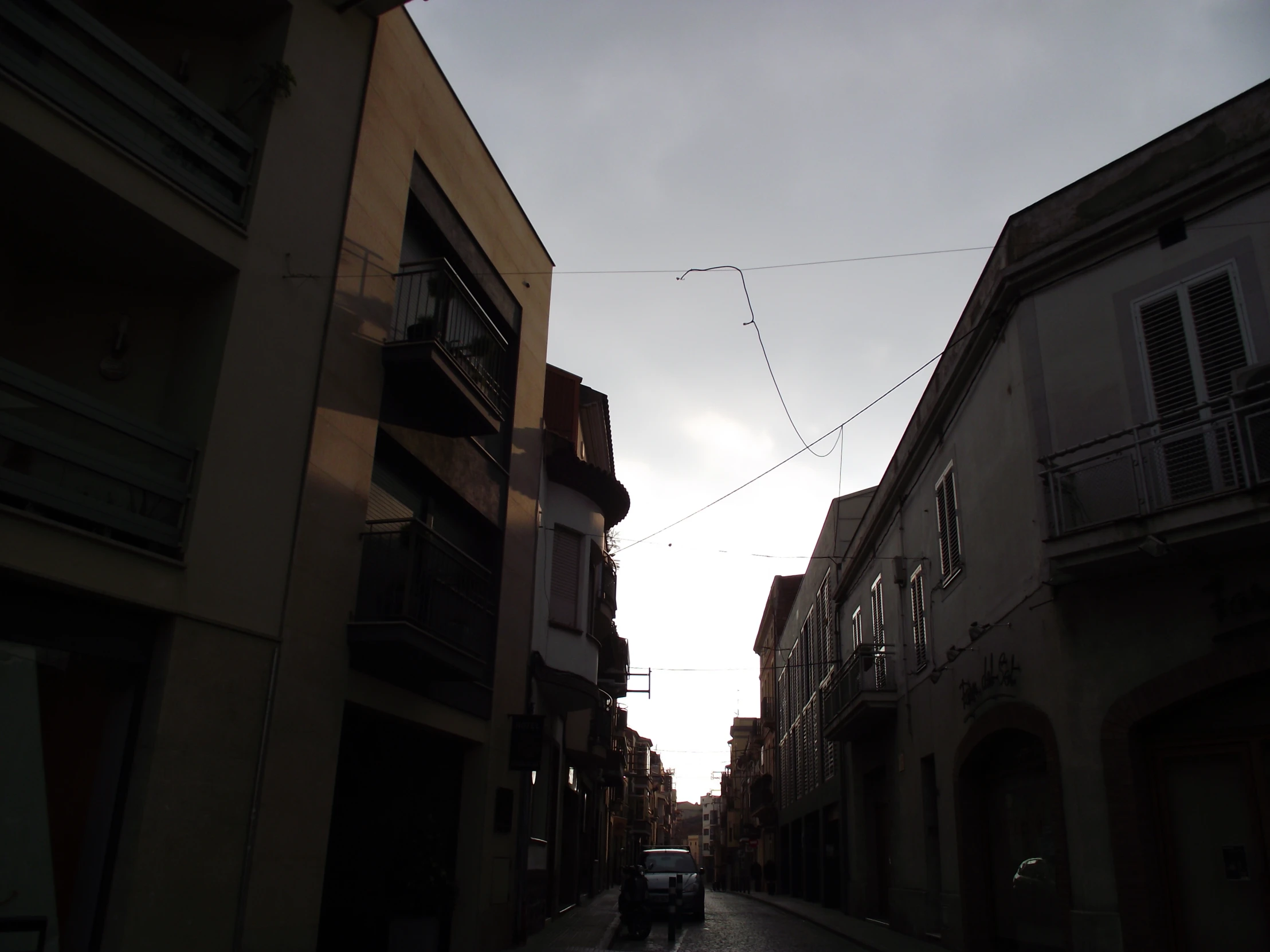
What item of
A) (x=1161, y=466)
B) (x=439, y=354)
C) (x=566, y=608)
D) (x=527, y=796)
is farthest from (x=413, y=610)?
(x=1161, y=466)

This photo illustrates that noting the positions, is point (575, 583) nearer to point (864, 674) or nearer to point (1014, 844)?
point (864, 674)

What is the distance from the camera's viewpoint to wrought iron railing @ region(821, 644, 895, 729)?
18.7 metres

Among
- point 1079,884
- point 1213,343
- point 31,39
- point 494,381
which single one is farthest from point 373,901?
point 1213,343

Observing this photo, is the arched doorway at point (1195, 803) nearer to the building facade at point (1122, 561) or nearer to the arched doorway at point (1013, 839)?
the building facade at point (1122, 561)

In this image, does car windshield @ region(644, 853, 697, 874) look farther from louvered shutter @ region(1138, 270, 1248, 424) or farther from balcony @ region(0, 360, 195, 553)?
balcony @ region(0, 360, 195, 553)

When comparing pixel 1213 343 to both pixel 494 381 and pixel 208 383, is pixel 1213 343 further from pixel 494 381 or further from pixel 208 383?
pixel 208 383

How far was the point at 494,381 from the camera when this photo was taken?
525 inches

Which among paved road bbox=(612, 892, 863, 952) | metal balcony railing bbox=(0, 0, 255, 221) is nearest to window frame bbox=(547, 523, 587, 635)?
paved road bbox=(612, 892, 863, 952)

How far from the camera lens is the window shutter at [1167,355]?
9.87 metres

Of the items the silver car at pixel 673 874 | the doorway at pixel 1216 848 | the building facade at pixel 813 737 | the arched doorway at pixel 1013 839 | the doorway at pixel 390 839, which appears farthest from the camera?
the building facade at pixel 813 737

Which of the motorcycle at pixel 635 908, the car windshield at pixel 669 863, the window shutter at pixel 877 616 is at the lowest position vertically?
the motorcycle at pixel 635 908

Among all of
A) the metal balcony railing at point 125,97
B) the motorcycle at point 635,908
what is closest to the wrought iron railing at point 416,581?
the metal balcony railing at point 125,97

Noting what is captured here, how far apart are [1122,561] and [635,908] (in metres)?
10.9

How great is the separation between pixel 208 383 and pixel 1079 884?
9588mm
